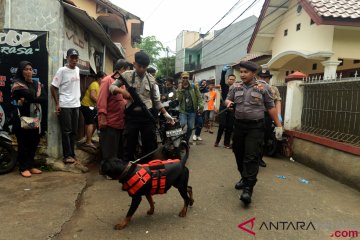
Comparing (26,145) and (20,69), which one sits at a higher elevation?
(20,69)

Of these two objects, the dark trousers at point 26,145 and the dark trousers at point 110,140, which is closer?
the dark trousers at point 110,140

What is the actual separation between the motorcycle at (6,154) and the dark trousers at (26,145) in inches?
4.5

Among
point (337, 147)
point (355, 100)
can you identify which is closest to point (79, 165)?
point (337, 147)

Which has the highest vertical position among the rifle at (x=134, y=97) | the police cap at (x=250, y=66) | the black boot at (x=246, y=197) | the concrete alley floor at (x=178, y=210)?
the police cap at (x=250, y=66)

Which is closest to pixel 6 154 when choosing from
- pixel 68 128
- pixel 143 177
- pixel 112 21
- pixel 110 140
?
pixel 68 128

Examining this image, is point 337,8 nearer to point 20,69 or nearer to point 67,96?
point 67,96

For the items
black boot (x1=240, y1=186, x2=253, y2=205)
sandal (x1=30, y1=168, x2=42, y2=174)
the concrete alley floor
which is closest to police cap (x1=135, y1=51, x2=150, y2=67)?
the concrete alley floor

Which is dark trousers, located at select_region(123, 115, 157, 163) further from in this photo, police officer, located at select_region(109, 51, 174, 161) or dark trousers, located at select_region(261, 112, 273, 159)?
dark trousers, located at select_region(261, 112, 273, 159)

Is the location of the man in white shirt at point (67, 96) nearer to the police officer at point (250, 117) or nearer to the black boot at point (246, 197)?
the police officer at point (250, 117)

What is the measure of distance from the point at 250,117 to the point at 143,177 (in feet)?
5.66

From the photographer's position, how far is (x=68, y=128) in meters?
5.06

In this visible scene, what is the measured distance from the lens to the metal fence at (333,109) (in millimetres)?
5164

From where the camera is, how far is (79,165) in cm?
511

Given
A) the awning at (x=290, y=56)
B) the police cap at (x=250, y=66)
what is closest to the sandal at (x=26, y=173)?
the police cap at (x=250, y=66)
